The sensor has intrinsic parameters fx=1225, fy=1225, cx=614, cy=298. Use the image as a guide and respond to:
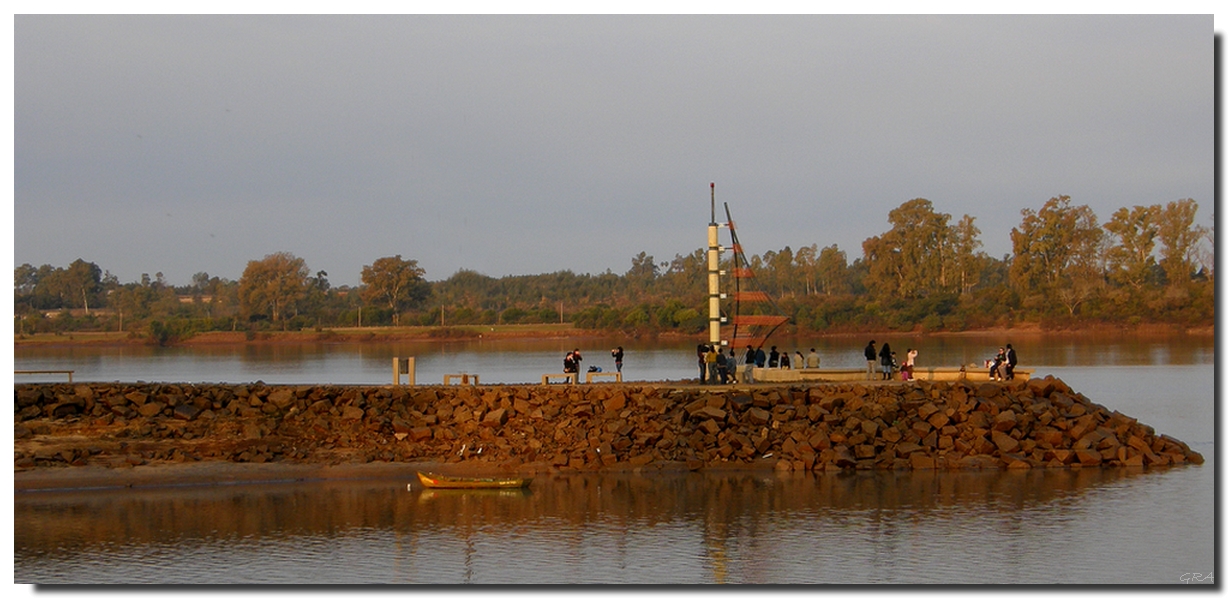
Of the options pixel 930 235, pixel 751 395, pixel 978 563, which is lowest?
pixel 978 563

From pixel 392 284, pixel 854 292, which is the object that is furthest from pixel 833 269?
pixel 392 284

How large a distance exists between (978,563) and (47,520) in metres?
16.8

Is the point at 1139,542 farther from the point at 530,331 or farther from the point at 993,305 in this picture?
the point at 530,331

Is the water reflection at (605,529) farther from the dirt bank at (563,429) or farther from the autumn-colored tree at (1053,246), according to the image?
the autumn-colored tree at (1053,246)

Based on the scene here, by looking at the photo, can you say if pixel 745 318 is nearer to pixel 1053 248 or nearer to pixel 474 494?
pixel 474 494

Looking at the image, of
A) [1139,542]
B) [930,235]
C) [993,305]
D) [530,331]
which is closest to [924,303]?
[993,305]

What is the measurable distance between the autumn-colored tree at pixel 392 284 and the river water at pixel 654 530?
104579mm

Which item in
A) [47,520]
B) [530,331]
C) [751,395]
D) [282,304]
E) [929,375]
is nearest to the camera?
[47,520]

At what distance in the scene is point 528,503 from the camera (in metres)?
24.5

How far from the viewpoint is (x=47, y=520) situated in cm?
2295

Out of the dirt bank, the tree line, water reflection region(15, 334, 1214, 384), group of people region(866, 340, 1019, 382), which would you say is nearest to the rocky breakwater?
the dirt bank

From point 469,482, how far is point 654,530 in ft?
17.0

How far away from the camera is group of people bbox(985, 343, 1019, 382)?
30641 millimetres

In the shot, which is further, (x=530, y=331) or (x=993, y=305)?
(x=530, y=331)
